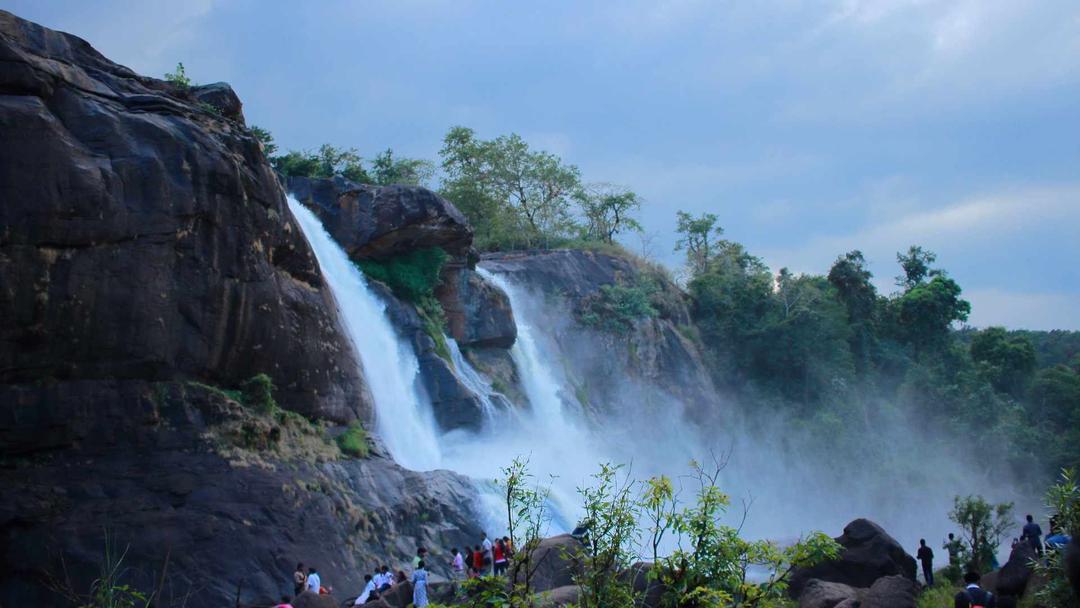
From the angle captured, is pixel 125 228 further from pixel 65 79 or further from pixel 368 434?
pixel 368 434

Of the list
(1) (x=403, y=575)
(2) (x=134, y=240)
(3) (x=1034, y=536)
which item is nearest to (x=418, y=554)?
(1) (x=403, y=575)

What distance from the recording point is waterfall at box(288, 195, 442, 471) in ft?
91.6

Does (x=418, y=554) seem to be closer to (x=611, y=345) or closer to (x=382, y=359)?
(x=382, y=359)

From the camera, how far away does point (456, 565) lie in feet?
69.7

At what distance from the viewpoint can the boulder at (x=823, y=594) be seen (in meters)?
17.2

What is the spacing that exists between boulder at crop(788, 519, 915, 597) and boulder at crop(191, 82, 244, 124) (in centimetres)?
1780

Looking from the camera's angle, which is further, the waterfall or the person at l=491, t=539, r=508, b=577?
the waterfall

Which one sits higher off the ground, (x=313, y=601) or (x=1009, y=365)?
(x=1009, y=365)

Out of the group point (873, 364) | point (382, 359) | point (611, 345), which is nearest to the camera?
point (382, 359)

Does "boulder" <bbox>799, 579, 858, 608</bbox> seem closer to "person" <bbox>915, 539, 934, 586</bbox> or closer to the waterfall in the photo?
Result: "person" <bbox>915, 539, 934, 586</bbox>

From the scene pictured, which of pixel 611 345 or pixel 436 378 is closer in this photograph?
pixel 436 378

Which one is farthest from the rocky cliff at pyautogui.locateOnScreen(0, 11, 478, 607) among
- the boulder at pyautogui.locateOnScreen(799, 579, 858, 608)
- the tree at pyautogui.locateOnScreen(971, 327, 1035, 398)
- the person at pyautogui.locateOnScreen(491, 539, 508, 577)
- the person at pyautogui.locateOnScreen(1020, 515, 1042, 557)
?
the tree at pyautogui.locateOnScreen(971, 327, 1035, 398)

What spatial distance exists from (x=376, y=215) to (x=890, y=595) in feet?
71.5

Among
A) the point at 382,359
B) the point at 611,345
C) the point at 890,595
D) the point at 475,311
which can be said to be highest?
the point at 475,311
